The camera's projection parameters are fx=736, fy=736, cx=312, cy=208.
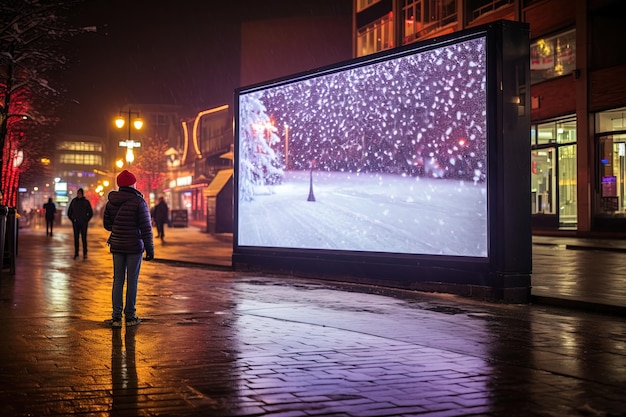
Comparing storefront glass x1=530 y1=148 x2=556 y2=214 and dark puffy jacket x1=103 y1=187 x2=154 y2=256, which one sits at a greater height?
storefront glass x1=530 y1=148 x2=556 y2=214

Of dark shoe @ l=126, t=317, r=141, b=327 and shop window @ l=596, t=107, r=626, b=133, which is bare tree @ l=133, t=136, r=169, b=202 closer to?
shop window @ l=596, t=107, r=626, b=133

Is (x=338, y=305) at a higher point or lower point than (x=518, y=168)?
lower

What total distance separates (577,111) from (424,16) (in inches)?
516

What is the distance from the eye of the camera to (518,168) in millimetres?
11695

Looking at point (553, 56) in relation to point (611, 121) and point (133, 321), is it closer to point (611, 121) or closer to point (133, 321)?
point (611, 121)

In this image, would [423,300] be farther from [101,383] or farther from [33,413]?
[33,413]

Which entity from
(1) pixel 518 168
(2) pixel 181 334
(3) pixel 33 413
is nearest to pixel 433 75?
(1) pixel 518 168

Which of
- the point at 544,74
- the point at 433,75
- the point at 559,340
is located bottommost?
the point at 559,340

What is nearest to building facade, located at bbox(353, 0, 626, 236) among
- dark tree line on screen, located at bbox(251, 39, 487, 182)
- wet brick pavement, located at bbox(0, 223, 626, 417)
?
dark tree line on screen, located at bbox(251, 39, 487, 182)

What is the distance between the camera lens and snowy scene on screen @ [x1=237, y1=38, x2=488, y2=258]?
12.2 metres

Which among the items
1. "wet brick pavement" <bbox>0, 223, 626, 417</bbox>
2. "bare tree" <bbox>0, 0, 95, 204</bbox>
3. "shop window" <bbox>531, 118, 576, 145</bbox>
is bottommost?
"wet brick pavement" <bbox>0, 223, 626, 417</bbox>

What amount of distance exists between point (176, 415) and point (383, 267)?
9.25 meters

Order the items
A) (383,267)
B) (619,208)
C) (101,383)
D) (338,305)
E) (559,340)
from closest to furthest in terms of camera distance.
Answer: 1. (101,383)
2. (559,340)
3. (338,305)
4. (383,267)
5. (619,208)

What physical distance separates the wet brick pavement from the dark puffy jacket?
99cm
